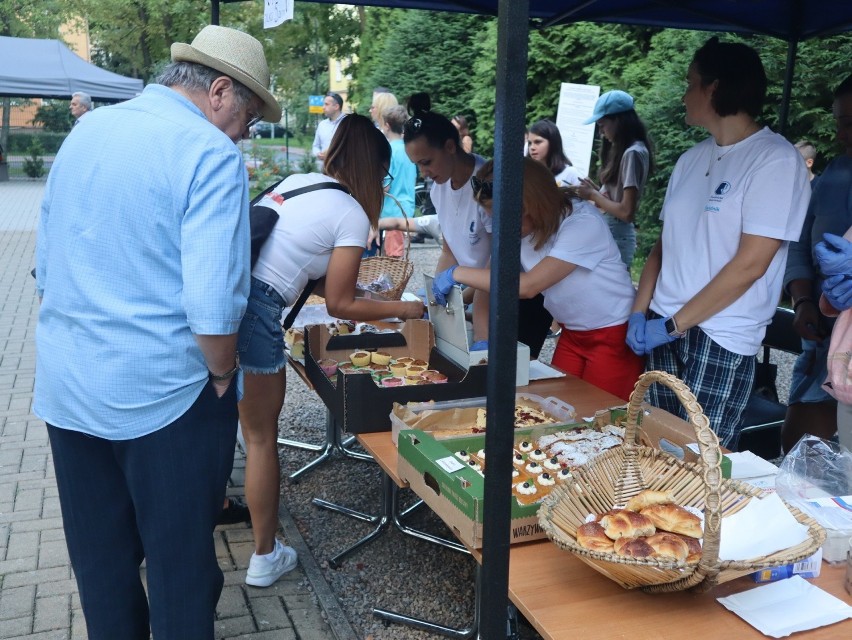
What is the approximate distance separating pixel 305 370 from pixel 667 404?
1.34 meters

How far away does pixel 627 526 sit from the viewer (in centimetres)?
143

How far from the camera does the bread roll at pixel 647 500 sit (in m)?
1.55

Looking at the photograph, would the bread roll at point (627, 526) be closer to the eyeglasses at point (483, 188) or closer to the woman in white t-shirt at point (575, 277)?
the woman in white t-shirt at point (575, 277)

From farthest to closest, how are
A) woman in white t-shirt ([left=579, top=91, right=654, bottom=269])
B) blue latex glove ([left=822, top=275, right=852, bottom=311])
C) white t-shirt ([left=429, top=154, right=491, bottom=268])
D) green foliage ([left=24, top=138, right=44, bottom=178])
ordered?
1. green foliage ([left=24, top=138, right=44, bottom=178])
2. woman in white t-shirt ([left=579, top=91, right=654, bottom=269])
3. white t-shirt ([left=429, top=154, right=491, bottom=268])
4. blue latex glove ([left=822, top=275, right=852, bottom=311])

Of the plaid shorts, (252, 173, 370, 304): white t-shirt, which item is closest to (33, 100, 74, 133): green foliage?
(252, 173, 370, 304): white t-shirt

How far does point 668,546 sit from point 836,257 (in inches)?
48.9

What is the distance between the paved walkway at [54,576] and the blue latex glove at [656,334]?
1405 mm

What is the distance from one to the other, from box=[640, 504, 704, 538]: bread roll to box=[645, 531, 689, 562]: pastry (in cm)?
3

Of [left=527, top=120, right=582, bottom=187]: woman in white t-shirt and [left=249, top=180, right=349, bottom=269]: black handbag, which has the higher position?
[left=527, top=120, right=582, bottom=187]: woman in white t-shirt

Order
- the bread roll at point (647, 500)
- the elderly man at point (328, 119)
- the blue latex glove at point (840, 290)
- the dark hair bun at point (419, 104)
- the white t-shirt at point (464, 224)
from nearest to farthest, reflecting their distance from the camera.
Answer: the bread roll at point (647, 500)
the blue latex glove at point (840, 290)
the white t-shirt at point (464, 224)
the dark hair bun at point (419, 104)
the elderly man at point (328, 119)

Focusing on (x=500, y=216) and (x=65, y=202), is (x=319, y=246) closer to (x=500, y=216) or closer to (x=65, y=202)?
(x=65, y=202)

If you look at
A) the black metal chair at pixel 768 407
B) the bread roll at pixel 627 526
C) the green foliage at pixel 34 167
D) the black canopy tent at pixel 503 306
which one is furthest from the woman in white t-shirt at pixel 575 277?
the green foliage at pixel 34 167

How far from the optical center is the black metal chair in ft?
11.4

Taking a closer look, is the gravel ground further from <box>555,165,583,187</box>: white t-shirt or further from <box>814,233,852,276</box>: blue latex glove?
<box>555,165,583,187</box>: white t-shirt
